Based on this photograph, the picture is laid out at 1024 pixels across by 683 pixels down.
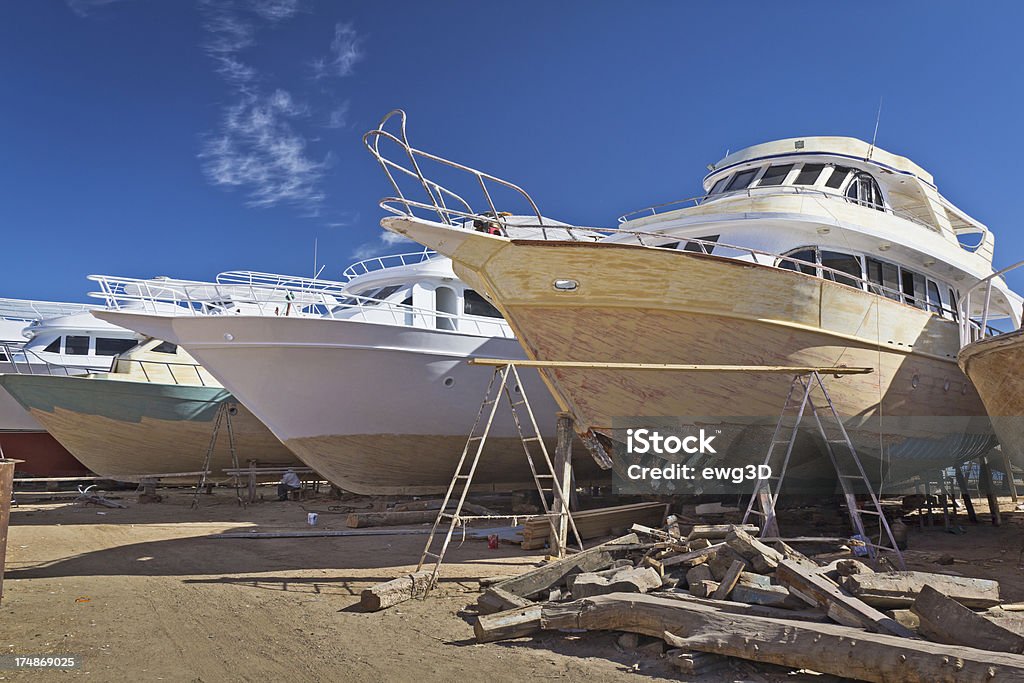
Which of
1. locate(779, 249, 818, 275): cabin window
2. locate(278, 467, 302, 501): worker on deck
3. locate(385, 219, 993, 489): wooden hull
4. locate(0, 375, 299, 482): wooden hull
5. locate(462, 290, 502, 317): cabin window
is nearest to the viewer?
locate(385, 219, 993, 489): wooden hull

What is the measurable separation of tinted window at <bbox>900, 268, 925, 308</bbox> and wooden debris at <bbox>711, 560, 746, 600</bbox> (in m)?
7.08

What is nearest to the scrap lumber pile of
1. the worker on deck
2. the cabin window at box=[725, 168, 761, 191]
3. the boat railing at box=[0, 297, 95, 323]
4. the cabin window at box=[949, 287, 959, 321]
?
the cabin window at box=[949, 287, 959, 321]

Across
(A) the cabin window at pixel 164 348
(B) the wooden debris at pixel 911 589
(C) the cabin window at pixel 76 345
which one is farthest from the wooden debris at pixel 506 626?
(C) the cabin window at pixel 76 345

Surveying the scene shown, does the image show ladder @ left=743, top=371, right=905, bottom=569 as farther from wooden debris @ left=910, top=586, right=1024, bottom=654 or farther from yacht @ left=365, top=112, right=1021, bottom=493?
wooden debris @ left=910, top=586, right=1024, bottom=654

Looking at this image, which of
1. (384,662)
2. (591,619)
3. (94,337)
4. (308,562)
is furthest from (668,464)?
(94,337)

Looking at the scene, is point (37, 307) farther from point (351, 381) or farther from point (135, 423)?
point (351, 381)

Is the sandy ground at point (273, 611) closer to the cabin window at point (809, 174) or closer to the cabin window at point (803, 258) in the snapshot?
the cabin window at point (803, 258)

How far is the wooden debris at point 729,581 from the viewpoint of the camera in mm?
5266

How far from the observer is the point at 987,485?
12.2 m

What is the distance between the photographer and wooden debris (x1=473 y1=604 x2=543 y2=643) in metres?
5.00

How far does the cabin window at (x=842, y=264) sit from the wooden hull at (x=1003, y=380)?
2.35 metres

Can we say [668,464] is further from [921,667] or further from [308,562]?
[921,667]

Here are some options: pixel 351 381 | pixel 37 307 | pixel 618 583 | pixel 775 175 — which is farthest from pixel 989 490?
pixel 37 307

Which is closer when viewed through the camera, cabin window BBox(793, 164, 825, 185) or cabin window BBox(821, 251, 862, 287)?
cabin window BBox(821, 251, 862, 287)
